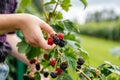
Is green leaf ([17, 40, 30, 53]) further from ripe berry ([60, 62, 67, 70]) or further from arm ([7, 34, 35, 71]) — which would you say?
arm ([7, 34, 35, 71])

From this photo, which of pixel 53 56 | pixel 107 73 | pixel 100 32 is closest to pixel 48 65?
pixel 53 56

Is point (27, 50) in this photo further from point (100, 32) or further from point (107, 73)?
point (100, 32)

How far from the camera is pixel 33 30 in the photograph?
1443 millimetres

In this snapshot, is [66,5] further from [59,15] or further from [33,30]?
[33,30]

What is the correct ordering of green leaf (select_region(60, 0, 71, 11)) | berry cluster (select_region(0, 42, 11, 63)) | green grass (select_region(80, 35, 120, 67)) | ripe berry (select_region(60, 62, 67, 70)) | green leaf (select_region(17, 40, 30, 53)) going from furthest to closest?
green grass (select_region(80, 35, 120, 67))
berry cluster (select_region(0, 42, 11, 63))
green leaf (select_region(60, 0, 71, 11))
green leaf (select_region(17, 40, 30, 53))
ripe berry (select_region(60, 62, 67, 70))

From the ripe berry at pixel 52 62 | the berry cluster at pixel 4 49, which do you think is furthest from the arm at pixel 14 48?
the ripe berry at pixel 52 62

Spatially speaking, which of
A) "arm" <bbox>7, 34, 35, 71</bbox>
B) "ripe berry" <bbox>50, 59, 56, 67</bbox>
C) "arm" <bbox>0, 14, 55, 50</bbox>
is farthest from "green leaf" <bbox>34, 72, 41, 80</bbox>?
"arm" <bbox>7, 34, 35, 71</bbox>

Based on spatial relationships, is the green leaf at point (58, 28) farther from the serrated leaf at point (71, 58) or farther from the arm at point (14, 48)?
the arm at point (14, 48)

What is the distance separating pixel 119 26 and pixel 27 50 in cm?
2183

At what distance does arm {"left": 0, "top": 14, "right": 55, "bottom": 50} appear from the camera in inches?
56.6

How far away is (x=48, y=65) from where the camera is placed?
5.55ft

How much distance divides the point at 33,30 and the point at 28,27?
0.09ft

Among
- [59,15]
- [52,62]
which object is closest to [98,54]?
[59,15]

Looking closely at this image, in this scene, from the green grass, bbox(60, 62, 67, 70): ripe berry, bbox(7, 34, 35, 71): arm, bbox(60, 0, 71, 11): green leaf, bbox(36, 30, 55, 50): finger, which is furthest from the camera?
the green grass
